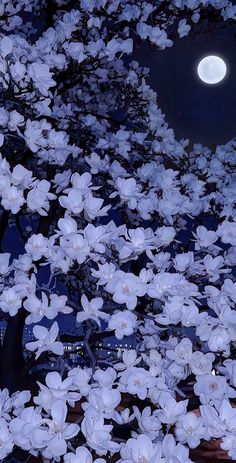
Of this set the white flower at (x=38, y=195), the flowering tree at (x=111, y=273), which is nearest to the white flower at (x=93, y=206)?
the flowering tree at (x=111, y=273)

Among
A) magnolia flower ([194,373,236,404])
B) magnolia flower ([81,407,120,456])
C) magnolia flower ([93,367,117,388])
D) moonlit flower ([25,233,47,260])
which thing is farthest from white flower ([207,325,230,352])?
moonlit flower ([25,233,47,260])

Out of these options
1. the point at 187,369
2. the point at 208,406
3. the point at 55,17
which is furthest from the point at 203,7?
the point at 208,406

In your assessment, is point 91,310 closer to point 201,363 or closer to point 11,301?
point 11,301

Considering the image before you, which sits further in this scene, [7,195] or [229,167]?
[229,167]

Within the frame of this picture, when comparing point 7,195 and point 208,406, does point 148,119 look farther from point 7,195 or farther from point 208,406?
point 208,406

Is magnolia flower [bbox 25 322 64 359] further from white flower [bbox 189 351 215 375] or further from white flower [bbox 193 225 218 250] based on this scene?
white flower [bbox 193 225 218 250]

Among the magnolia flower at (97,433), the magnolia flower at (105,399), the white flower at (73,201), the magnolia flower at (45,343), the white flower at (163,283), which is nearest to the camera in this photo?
the magnolia flower at (97,433)

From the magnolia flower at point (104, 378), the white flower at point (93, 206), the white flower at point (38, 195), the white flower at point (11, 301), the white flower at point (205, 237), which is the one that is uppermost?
the white flower at point (205, 237)

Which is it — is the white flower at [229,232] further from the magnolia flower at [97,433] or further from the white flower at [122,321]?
the magnolia flower at [97,433]

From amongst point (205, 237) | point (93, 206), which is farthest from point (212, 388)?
point (93, 206)
